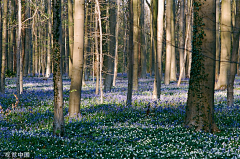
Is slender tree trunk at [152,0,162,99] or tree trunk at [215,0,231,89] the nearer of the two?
slender tree trunk at [152,0,162,99]

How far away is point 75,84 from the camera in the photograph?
1025cm

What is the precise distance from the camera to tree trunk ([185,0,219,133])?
307 inches

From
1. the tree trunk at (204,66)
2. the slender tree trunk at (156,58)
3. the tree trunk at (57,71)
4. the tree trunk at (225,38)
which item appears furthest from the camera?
the tree trunk at (225,38)

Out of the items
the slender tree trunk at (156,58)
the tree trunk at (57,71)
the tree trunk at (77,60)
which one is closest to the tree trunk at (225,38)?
the slender tree trunk at (156,58)

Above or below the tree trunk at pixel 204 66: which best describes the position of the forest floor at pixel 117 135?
below

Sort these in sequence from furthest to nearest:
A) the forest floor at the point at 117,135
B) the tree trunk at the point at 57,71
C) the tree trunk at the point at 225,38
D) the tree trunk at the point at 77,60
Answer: the tree trunk at the point at 225,38 < the tree trunk at the point at 77,60 < the tree trunk at the point at 57,71 < the forest floor at the point at 117,135

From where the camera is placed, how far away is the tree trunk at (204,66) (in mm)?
7801

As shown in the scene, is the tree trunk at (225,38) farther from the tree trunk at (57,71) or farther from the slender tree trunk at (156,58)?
the tree trunk at (57,71)

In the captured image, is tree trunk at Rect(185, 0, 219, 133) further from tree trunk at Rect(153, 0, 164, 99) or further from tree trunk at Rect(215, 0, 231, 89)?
tree trunk at Rect(215, 0, 231, 89)

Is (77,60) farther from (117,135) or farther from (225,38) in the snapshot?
(225,38)

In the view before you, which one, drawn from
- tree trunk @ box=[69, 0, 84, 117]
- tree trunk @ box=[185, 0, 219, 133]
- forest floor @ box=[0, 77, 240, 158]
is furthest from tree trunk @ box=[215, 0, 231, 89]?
tree trunk @ box=[69, 0, 84, 117]

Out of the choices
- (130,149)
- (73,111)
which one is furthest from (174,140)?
(73,111)

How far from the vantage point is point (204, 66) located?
7.83 metres

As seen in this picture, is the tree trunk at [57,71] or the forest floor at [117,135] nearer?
the forest floor at [117,135]
